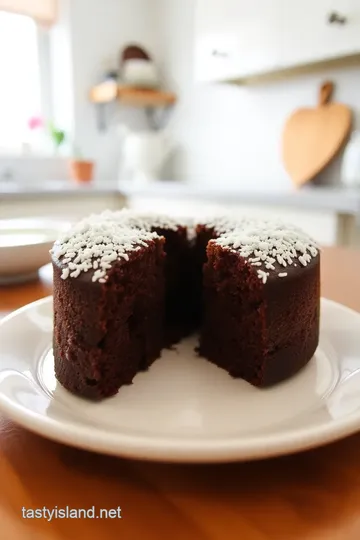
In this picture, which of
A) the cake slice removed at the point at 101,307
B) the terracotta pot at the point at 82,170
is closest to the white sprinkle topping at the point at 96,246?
the cake slice removed at the point at 101,307

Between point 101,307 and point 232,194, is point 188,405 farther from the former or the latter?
point 232,194

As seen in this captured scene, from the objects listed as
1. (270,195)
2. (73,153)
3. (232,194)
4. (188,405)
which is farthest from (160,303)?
(73,153)

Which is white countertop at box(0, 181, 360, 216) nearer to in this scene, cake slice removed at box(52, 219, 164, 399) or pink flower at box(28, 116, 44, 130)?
pink flower at box(28, 116, 44, 130)

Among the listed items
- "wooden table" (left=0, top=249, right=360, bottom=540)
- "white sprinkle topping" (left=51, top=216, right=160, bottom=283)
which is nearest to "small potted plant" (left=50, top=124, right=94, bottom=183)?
"white sprinkle topping" (left=51, top=216, right=160, bottom=283)

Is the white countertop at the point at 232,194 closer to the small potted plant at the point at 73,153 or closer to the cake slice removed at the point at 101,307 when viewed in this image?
the small potted plant at the point at 73,153

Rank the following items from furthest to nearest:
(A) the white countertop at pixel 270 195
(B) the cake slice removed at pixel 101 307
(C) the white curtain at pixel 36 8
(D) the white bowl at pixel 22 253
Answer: (C) the white curtain at pixel 36 8
(A) the white countertop at pixel 270 195
(D) the white bowl at pixel 22 253
(B) the cake slice removed at pixel 101 307

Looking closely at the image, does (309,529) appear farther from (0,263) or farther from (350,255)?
Answer: (350,255)
